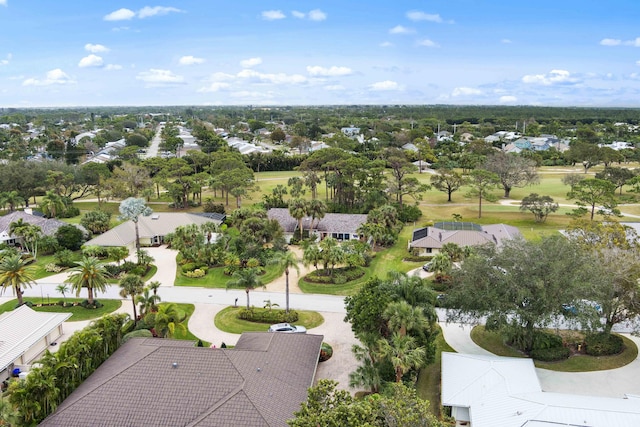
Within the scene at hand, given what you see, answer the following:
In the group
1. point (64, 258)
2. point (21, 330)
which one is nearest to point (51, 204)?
point (64, 258)

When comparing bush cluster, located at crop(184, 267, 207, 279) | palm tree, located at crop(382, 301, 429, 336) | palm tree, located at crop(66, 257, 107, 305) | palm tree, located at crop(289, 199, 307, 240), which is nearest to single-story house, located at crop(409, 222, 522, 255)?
palm tree, located at crop(289, 199, 307, 240)

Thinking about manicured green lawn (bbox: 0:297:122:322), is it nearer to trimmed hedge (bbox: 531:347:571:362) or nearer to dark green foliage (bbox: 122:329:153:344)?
dark green foliage (bbox: 122:329:153:344)

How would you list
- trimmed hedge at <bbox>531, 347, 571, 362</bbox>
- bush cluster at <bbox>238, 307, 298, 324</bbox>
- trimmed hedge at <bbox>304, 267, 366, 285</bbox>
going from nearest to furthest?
trimmed hedge at <bbox>531, 347, 571, 362</bbox> < bush cluster at <bbox>238, 307, 298, 324</bbox> < trimmed hedge at <bbox>304, 267, 366, 285</bbox>

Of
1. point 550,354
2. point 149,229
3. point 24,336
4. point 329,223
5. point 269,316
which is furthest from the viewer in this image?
point 329,223

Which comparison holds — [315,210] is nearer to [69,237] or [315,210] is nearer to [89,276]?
[89,276]

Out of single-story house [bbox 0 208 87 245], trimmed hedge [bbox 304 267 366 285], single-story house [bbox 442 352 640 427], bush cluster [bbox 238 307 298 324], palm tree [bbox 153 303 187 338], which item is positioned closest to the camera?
single-story house [bbox 442 352 640 427]

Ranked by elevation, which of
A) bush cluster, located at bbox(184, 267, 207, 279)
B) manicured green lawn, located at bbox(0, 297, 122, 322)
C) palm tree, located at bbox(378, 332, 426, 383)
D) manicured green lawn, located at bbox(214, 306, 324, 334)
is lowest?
manicured green lawn, located at bbox(0, 297, 122, 322)
